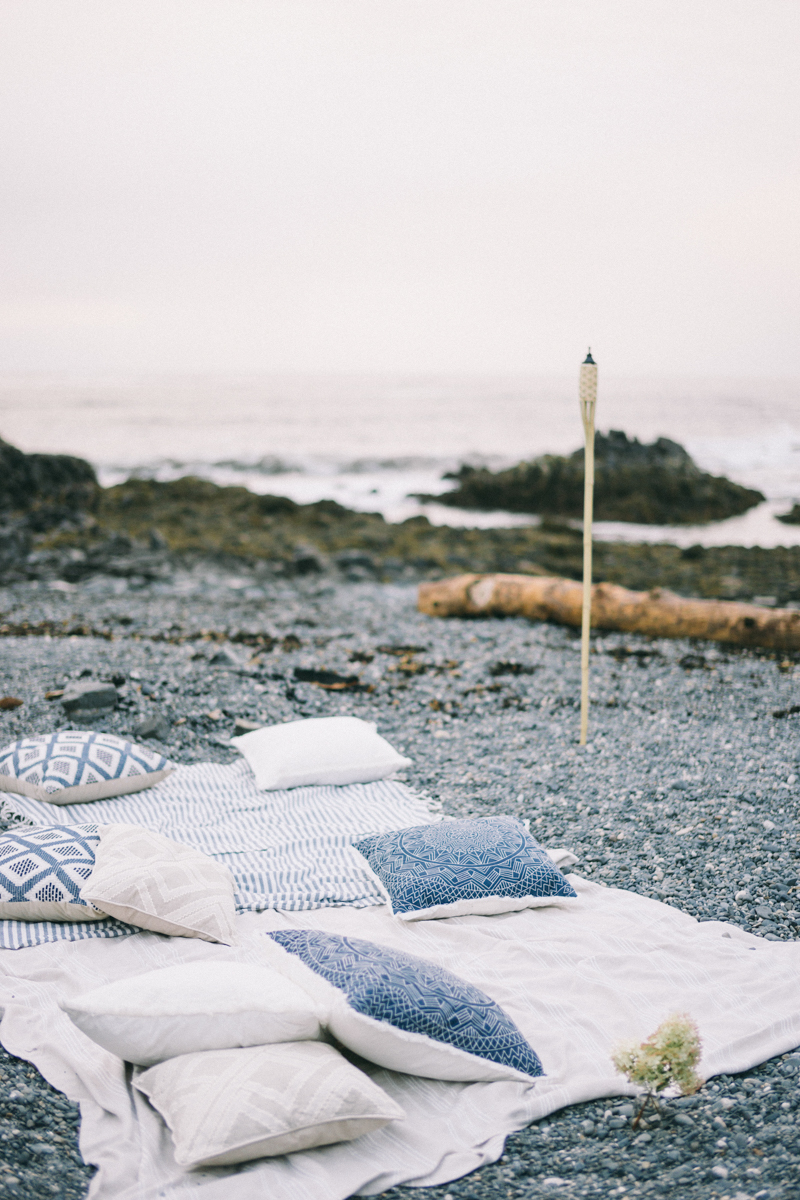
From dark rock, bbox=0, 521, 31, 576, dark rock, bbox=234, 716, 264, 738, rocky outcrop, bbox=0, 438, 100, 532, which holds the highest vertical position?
rocky outcrop, bbox=0, 438, 100, 532

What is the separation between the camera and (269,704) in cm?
707

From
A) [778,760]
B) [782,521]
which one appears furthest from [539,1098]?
[782,521]

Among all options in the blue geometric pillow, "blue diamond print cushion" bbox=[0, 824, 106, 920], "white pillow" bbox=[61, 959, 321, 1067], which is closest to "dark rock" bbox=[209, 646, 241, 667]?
the blue geometric pillow

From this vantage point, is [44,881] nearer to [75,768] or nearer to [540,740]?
[75,768]

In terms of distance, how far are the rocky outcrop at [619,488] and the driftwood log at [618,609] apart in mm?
10479

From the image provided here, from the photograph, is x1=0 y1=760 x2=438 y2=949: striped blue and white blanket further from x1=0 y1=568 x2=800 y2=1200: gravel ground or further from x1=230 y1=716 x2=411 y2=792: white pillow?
x1=0 y1=568 x2=800 y2=1200: gravel ground

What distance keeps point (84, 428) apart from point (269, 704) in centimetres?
3362

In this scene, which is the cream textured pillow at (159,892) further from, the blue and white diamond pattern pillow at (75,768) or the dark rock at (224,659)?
the dark rock at (224,659)

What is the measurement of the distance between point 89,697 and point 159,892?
3361 millimetres

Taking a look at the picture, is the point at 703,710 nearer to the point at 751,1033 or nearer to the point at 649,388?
the point at 751,1033

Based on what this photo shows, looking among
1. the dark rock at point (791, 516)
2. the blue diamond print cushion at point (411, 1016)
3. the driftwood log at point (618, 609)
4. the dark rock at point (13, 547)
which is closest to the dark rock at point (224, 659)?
the driftwood log at point (618, 609)

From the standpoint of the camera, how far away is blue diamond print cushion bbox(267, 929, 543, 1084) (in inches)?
101

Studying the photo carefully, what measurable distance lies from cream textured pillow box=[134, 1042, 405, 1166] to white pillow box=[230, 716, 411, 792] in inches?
109

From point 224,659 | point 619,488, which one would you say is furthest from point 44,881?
point 619,488
